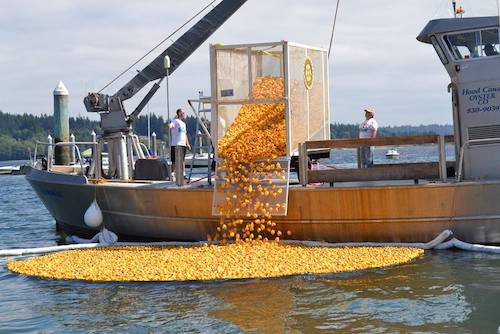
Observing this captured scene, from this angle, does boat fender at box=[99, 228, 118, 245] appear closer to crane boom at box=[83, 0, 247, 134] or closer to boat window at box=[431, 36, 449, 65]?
crane boom at box=[83, 0, 247, 134]

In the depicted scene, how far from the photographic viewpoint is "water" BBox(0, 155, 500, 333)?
300 inches

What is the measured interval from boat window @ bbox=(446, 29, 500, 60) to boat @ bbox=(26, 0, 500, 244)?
0.05ft

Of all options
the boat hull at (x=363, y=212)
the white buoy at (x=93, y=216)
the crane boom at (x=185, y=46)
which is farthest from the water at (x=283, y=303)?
the crane boom at (x=185, y=46)

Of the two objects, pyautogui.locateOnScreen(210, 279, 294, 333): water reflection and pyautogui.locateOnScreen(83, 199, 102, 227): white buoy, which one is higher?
pyautogui.locateOnScreen(83, 199, 102, 227): white buoy

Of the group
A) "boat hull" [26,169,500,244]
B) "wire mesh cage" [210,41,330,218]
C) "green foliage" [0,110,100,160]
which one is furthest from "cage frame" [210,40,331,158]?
"green foliage" [0,110,100,160]

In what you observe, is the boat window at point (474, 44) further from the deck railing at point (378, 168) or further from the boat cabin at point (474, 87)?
the deck railing at point (378, 168)

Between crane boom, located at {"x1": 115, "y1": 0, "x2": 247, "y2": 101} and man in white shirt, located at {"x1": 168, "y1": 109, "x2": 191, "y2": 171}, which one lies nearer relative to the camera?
man in white shirt, located at {"x1": 168, "y1": 109, "x2": 191, "y2": 171}

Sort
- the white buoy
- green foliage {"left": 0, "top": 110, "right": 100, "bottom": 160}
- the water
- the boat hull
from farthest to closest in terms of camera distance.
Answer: green foliage {"left": 0, "top": 110, "right": 100, "bottom": 160} → the white buoy → the boat hull → the water

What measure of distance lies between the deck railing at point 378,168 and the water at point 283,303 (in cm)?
142

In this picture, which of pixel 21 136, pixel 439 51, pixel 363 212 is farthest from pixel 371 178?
pixel 21 136

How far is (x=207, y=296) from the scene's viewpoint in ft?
29.0

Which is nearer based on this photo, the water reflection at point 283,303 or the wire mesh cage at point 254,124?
the water reflection at point 283,303

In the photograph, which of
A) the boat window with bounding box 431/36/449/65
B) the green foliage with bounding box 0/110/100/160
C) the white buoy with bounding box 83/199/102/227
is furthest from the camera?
the green foliage with bounding box 0/110/100/160

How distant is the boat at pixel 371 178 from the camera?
11.0m
